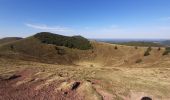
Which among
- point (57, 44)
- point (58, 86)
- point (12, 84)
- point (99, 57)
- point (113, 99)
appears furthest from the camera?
point (57, 44)

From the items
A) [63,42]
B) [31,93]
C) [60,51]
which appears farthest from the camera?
[63,42]

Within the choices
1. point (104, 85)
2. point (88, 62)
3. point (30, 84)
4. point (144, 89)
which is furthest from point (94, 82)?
point (88, 62)

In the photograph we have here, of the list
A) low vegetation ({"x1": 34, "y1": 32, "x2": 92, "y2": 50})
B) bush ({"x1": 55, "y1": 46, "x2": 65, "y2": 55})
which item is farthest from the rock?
low vegetation ({"x1": 34, "y1": 32, "x2": 92, "y2": 50})

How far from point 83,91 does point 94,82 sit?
2716 mm

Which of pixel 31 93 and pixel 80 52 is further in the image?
pixel 80 52

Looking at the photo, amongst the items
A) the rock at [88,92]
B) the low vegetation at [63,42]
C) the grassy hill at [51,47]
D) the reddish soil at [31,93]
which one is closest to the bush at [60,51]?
the grassy hill at [51,47]

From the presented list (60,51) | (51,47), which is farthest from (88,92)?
(51,47)

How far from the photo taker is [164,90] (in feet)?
59.6

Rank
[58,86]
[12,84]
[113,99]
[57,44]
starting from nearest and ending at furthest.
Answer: [113,99], [58,86], [12,84], [57,44]

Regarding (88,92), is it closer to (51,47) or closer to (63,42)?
(51,47)

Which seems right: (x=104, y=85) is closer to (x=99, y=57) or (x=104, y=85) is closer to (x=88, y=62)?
(x=88, y=62)

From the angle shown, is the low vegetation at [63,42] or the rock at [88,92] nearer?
the rock at [88,92]

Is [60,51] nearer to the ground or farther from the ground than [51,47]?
nearer to the ground

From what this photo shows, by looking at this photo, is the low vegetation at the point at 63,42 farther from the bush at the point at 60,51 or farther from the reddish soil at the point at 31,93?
the reddish soil at the point at 31,93
